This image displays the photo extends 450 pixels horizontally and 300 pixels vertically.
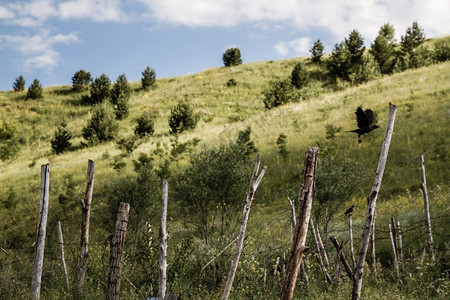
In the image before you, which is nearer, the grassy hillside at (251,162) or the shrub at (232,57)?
the grassy hillside at (251,162)

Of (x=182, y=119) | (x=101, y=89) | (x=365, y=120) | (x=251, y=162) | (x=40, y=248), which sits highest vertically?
(x=101, y=89)

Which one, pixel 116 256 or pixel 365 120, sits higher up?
pixel 365 120

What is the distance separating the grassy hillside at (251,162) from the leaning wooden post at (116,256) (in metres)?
1.09

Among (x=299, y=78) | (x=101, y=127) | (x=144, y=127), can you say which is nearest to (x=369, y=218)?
(x=144, y=127)

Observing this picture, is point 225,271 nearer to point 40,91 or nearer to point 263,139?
point 263,139

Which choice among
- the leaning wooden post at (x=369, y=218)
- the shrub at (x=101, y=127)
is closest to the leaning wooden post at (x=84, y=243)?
the leaning wooden post at (x=369, y=218)

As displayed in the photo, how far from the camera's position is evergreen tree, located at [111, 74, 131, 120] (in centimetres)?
4606

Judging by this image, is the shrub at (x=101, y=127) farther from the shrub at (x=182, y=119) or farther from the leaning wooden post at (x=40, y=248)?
the leaning wooden post at (x=40, y=248)

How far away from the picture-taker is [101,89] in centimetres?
5431

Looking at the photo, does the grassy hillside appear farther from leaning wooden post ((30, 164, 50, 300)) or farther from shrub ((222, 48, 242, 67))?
shrub ((222, 48, 242, 67))

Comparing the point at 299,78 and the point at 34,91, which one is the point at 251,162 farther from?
the point at 34,91

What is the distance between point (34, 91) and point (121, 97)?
18.2 metres

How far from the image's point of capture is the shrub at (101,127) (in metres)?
38.6

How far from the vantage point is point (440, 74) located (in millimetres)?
38750
